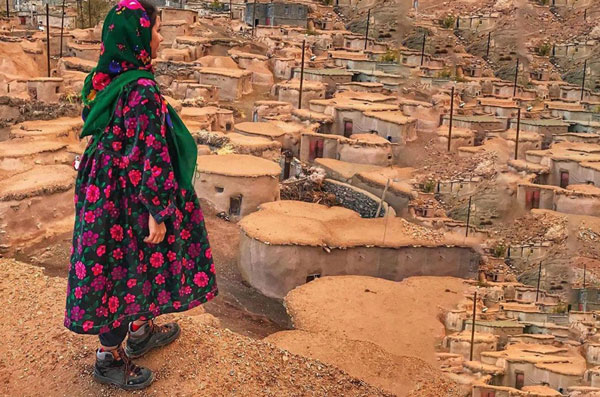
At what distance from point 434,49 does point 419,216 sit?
67.6 feet

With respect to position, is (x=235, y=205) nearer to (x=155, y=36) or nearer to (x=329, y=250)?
(x=329, y=250)

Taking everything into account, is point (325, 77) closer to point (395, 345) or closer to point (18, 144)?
point (18, 144)

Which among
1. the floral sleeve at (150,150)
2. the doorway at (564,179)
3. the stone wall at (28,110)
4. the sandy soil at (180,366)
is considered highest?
the floral sleeve at (150,150)

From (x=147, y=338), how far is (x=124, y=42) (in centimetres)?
146

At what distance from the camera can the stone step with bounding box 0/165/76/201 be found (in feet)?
31.2

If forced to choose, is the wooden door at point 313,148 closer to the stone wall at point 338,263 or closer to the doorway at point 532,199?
the doorway at point 532,199

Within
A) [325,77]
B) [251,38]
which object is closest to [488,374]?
[325,77]

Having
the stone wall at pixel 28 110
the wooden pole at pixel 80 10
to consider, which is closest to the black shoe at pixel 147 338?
the stone wall at pixel 28 110

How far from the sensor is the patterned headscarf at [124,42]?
344 centimetres

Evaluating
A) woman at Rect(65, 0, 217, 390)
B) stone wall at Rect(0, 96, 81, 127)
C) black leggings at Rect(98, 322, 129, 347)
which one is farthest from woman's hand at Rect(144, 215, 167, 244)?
stone wall at Rect(0, 96, 81, 127)

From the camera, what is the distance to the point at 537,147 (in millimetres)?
18094

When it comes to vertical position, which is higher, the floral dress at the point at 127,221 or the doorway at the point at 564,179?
the floral dress at the point at 127,221

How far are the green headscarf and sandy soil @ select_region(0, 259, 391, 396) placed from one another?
38.3 inches

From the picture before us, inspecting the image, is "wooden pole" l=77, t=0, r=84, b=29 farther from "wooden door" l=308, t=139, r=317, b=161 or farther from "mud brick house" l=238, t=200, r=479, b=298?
"mud brick house" l=238, t=200, r=479, b=298
